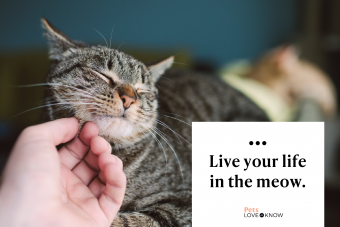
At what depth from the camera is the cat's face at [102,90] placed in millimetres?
774

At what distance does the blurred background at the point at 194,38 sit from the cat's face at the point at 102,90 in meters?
1.22

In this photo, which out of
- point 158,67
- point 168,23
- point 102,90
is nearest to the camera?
point 102,90

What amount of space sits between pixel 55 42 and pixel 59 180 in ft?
1.66

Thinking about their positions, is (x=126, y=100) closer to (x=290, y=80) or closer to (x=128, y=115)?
(x=128, y=115)

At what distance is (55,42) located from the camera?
0.92 m

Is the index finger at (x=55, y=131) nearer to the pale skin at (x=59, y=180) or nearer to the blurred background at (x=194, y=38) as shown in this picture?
the pale skin at (x=59, y=180)

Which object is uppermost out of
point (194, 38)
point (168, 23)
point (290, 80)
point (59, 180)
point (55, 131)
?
point (168, 23)

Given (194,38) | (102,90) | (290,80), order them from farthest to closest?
(194,38), (290,80), (102,90)

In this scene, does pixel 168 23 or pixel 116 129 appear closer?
pixel 116 129

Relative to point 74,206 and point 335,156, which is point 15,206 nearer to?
point 74,206

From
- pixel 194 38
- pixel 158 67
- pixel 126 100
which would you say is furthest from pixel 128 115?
pixel 194 38

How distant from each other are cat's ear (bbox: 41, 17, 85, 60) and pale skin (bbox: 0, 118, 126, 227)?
311 mm

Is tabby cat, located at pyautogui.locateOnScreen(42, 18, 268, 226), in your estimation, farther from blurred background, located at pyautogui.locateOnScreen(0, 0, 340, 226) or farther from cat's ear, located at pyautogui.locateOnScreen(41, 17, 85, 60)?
blurred background, located at pyautogui.locateOnScreen(0, 0, 340, 226)

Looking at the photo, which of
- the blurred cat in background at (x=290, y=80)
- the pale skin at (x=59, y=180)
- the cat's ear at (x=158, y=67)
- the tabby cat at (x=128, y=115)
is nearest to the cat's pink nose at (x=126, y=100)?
the tabby cat at (x=128, y=115)
